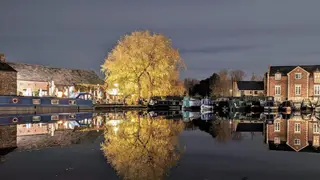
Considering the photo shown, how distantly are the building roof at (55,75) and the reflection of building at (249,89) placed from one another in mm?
47996

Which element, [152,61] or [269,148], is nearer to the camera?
[269,148]

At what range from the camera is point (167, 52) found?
51.0 m

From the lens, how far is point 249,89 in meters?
106

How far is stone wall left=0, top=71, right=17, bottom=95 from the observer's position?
160 ft

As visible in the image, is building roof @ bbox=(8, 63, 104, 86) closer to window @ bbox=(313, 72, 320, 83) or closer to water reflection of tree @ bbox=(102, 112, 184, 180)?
window @ bbox=(313, 72, 320, 83)

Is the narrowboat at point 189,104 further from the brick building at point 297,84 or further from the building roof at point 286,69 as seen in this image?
the building roof at point 286,69

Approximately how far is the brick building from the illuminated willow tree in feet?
108

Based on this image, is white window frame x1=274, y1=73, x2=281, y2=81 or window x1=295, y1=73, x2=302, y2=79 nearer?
window x1=295, y1=73, x2=302, y2=79

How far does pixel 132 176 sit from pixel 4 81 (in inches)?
1851

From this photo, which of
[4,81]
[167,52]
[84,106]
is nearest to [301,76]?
[167,52]

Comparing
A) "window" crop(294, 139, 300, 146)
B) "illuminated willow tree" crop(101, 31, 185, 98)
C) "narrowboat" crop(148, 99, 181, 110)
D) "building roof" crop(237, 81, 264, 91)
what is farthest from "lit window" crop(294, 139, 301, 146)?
"building roof" crop(237, 81, 264, 91)

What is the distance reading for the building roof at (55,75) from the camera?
192ft

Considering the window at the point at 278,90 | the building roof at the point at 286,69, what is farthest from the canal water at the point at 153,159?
the building roof at the point at 286,69

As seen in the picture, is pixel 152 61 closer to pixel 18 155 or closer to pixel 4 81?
pixel 4 81
